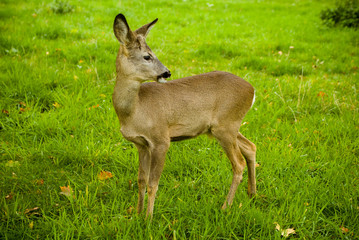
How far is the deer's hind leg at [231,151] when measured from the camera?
2.90 metres

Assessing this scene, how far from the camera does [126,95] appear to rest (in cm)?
263

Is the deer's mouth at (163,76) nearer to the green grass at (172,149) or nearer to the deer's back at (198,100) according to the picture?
the deer's back at (198,100)

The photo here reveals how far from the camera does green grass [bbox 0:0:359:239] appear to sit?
274 centimetres

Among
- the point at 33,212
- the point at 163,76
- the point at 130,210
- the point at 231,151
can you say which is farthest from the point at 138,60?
the point at 33,212

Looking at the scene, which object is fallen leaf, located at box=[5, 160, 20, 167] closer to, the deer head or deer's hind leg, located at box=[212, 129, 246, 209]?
the deer head

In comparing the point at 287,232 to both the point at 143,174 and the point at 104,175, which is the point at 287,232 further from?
the point at 104,175

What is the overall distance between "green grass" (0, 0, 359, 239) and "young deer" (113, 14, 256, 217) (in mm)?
329

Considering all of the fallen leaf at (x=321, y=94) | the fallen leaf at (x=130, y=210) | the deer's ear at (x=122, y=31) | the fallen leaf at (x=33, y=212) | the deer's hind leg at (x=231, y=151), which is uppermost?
the deer's ear at (x=122, y=31)

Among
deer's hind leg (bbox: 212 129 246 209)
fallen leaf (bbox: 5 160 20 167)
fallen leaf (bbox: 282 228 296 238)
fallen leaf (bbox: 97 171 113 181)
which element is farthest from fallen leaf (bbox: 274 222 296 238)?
fallen leaf (bbox: 5 160 20 167)

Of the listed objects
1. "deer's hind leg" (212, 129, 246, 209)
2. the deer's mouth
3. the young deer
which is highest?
the deer's mouth

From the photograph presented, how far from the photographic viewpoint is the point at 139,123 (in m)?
2.64

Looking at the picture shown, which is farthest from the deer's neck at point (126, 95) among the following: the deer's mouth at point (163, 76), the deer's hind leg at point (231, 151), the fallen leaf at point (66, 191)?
the fallen leaf at point (66, 191)

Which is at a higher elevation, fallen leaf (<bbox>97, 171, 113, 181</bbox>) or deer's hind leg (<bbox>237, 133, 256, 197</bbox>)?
deer's hind leg (<bbox>237, 133, 256, 197</bbox>)

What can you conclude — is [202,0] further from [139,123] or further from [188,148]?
[139,123]
